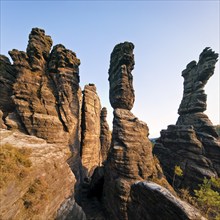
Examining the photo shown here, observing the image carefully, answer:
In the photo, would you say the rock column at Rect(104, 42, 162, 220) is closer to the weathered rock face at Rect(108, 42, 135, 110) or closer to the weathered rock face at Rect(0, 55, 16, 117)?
the weathered rock face at Rect(108, 42, 135, 110)

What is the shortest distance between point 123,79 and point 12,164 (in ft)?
75.8

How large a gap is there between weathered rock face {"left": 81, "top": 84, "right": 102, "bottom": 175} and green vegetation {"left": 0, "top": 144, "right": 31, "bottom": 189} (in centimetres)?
2260

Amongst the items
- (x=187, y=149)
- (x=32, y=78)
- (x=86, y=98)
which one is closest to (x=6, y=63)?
(x=32, y=78)

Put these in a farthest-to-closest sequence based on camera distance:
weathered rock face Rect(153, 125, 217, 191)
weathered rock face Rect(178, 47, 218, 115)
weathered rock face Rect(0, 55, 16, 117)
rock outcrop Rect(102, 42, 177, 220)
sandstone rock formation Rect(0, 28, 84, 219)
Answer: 1. weathered rock face Rect(178, 47, 218, 115)
2. weathered rock face Rect(153, 125, 217, 191)
3. weathered rock face Rect(0, 55, 16, 117)
4. sandstone rock formation Rect(0, 28, 84, 219)
5. rock outcrop Rect(102, 42, 177, 220)

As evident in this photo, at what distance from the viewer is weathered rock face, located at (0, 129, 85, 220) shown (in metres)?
6.01

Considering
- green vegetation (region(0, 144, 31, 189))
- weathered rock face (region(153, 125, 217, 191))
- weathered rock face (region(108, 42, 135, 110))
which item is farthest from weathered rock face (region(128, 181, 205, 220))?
weathered rock face (region(153, 125, 217, 191))

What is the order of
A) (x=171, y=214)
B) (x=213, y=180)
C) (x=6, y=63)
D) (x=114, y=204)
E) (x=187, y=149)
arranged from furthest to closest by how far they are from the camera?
(x=187, y=149), (x=6, y=63), (x=213, y=180), (x=114, y=204), (x=171, y=214)

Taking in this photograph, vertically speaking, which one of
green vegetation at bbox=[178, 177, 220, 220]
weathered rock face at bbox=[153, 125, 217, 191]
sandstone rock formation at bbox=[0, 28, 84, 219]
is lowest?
green vegetation at bbox=[178, 177, 220, 220]

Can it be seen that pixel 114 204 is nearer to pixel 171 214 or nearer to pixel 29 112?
pixel 171 214

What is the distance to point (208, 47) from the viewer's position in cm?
3781

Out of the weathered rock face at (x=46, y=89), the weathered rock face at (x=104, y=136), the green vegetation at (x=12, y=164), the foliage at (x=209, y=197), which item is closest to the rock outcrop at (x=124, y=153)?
the foliage at (x=209, y=197)

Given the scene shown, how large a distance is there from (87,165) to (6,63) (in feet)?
91.5

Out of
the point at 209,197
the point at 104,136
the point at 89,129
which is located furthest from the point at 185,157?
the point at 104,136

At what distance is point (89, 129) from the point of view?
99.8 ft
